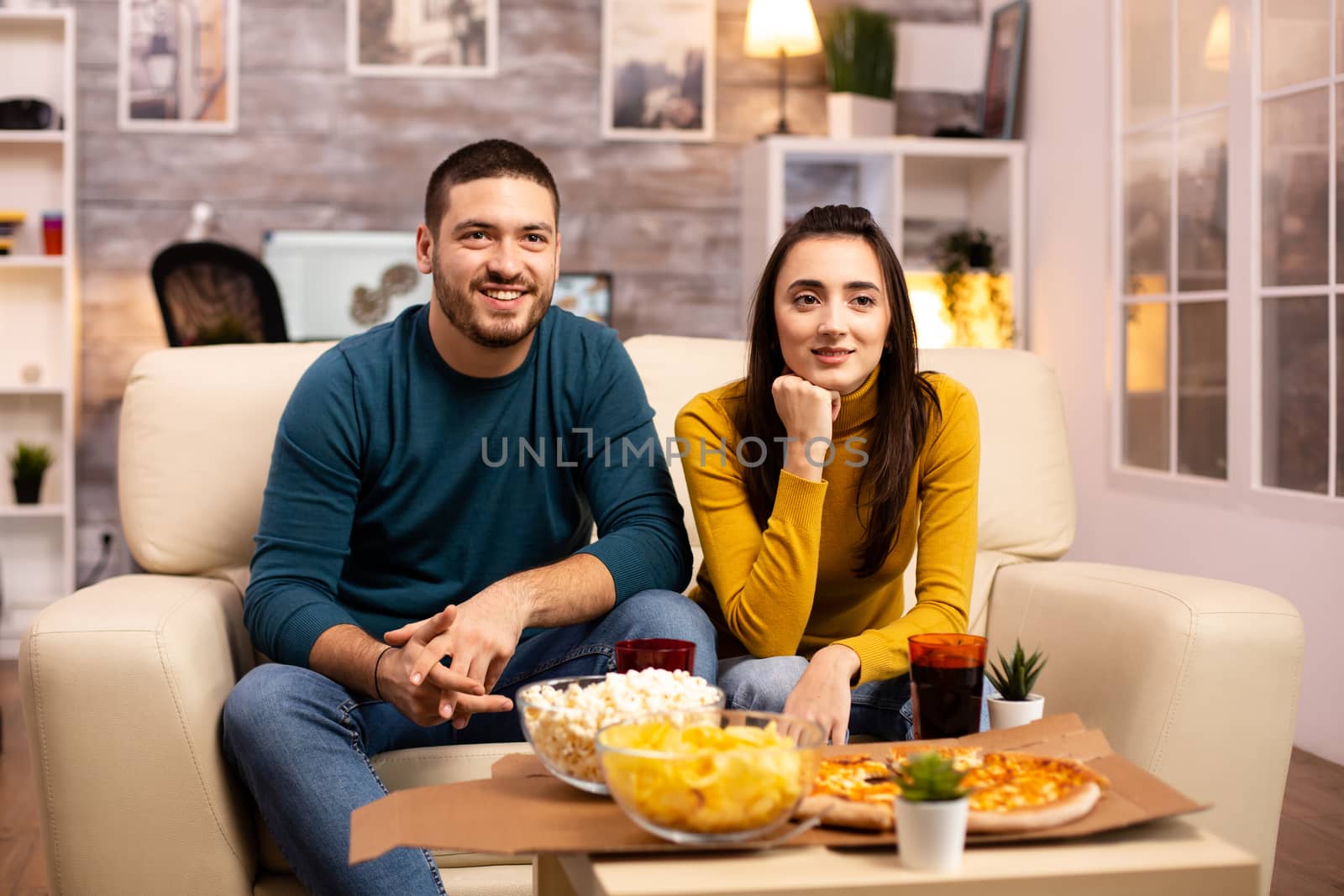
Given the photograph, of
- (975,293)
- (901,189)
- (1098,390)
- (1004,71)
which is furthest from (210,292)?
(1004,71)

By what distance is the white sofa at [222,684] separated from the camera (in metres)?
1.51

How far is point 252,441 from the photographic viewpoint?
6.56ft

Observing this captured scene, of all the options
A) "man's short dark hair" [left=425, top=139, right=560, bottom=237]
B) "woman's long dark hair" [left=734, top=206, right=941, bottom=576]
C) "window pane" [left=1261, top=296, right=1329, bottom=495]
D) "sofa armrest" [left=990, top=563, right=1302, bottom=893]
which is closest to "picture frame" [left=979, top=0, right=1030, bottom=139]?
"window pane" [left=1261, top=296, right=1329, bottom=495]

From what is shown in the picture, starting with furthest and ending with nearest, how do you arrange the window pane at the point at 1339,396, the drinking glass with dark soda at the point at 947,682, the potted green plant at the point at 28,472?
the potted green plant at the point at 28,472, the window pane at the point at 1339,396, the drinking glass with dark soda at the point at 947,682

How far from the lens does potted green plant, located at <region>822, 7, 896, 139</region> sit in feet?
14.9

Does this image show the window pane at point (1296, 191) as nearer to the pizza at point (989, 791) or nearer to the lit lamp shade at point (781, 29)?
the lit lamp shade at point (781, 29)

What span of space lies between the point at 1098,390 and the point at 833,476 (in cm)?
245

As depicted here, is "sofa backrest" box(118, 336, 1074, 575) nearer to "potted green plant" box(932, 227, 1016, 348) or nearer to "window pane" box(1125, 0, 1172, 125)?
"window pane" box(1125, 0, 1172, 125)

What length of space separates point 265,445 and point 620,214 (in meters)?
2.88

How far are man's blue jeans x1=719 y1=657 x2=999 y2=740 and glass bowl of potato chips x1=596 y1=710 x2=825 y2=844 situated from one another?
606 mm

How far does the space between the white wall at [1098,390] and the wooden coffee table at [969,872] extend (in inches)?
88.9

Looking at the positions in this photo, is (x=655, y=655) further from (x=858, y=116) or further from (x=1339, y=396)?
(x=858, y=116)

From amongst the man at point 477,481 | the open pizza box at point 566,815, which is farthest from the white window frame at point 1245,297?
the open pizza box at point 566,815

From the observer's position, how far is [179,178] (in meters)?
4.50
